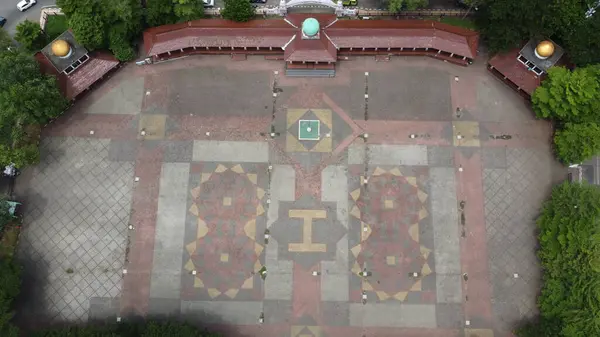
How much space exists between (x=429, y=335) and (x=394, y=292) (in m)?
5.57

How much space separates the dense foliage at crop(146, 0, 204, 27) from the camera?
5031 centimetres

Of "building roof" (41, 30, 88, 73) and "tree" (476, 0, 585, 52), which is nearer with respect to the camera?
"tree" (476, 0, 585, 52)

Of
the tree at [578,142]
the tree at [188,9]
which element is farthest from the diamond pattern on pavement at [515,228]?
the tree at [188,9]

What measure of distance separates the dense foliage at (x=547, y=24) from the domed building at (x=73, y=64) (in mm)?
42335

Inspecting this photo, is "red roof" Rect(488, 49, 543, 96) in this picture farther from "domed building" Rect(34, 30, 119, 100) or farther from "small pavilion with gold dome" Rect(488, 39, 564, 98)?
"domed building" Rect(34, 30, 119, 100)

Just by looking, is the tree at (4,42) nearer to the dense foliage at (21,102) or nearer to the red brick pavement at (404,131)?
the dense foliage at (21,102)

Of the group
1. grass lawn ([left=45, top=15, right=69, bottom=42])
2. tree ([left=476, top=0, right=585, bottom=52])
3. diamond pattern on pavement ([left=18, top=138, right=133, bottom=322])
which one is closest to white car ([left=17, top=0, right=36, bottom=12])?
grass lawn ([left=45, top=15, right=69, bottom=42])

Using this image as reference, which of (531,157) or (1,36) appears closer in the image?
(1,36)

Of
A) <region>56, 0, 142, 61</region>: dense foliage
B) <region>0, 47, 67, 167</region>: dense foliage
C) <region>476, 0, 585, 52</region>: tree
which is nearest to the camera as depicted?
<region>0, 47, 67, 167</region>: dense foliage

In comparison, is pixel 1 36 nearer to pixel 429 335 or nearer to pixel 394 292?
pixel 394 292


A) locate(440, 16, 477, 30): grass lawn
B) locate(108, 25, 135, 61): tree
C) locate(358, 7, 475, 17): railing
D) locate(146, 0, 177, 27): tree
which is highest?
locate(358, 7, 475, 17): railing

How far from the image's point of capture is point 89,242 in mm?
49219

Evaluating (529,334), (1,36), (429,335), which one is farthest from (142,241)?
(529,334)

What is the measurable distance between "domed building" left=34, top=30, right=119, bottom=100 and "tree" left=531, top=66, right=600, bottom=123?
4738 cm
